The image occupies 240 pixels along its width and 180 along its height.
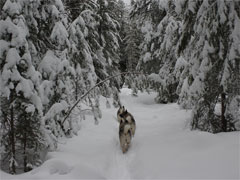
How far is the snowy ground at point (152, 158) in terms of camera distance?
18.5 feet

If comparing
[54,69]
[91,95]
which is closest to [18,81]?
[54,69]

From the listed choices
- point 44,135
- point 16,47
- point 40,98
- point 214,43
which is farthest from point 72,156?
point 214,43

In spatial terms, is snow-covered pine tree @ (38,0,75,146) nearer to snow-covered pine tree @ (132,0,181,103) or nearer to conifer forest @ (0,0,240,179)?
conifer forest @ (0,0,240,179)

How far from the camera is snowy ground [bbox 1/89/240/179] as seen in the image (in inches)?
223

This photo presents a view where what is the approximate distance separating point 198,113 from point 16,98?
19.9 feet

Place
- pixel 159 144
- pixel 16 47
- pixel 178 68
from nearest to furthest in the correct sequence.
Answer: pixel 16 47
pixel 159 144
pixel 178 68

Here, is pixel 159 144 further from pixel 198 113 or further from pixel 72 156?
pixel 72 156

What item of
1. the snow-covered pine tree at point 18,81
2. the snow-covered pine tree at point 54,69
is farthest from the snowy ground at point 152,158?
the snow-covered pine tree at point 18,81

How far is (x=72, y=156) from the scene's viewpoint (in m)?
7.34

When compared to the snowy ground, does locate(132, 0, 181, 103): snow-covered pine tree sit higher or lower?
higher

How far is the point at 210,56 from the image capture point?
7.46 metres

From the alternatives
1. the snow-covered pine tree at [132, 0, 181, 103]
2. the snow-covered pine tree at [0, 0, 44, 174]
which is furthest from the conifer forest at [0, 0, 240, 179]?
the snow-covered pine tree at [132, 0, 181, 103]

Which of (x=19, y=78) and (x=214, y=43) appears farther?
(x=214, y=43)

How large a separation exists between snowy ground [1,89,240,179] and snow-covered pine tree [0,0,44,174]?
106 cm
